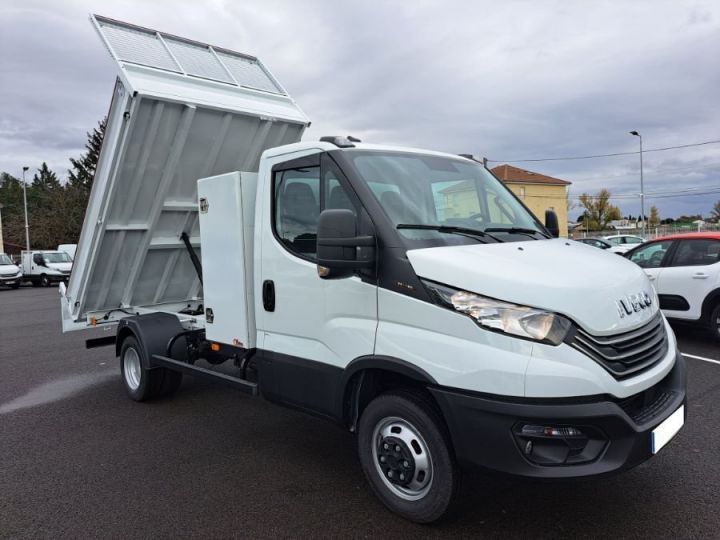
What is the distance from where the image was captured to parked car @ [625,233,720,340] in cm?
786

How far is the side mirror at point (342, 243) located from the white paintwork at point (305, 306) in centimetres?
19

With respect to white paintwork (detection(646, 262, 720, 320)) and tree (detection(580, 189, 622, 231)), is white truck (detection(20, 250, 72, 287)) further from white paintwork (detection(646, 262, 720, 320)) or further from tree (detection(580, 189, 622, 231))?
tree (detection(580, 189, 622, 231))

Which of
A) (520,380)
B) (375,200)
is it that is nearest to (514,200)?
(375,200)

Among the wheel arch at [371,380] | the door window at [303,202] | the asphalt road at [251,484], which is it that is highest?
the door window at [303,202]

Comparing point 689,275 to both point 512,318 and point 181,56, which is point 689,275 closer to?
point 512,318

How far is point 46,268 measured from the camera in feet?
87.7

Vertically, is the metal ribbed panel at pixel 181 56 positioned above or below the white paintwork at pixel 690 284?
above

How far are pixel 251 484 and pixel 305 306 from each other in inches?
52.8

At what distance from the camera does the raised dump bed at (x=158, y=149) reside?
194 inches

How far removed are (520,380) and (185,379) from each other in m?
5.24

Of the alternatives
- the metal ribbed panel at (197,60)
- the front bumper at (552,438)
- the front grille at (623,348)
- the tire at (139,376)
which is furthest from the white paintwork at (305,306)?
the tire at (139,376)

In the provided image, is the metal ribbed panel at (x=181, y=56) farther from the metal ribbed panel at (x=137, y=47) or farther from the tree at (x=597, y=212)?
the tree at (x=597, y=212)

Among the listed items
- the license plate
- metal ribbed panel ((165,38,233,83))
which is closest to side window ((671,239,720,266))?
the license plate

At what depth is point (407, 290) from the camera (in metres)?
3.14
